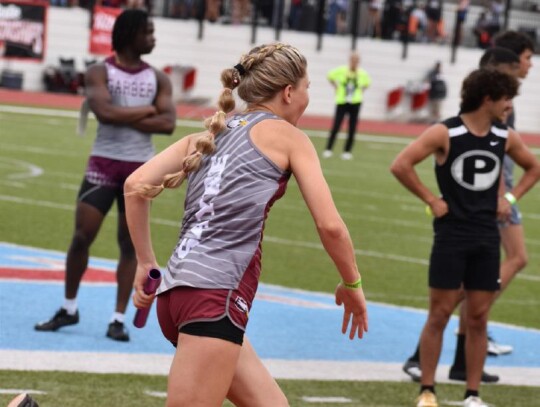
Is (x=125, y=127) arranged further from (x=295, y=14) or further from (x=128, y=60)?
(x=295, y=14)

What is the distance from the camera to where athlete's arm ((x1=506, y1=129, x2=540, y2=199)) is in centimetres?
793

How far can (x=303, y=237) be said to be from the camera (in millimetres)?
14852

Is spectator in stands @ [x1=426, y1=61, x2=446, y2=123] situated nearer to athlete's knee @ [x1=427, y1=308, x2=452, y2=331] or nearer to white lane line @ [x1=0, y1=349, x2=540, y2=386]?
white lane line @ [x1=0, y1=349, x2=540, y2=386]

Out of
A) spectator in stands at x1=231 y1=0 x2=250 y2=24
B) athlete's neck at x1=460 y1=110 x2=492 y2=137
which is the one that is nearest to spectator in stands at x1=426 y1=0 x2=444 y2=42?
spectator in stands at x1=231 y1=0 x2=250 y2=24

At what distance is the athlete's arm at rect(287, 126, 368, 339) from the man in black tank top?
2879 millimetres

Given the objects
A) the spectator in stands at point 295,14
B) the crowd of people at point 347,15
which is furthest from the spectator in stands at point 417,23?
the spectator in stands at point 295,14

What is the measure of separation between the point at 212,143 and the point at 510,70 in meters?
4.31

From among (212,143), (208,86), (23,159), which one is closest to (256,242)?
(212,143)

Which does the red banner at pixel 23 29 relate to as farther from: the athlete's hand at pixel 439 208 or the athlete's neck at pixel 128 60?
the athlete's hand at pixel 439 208

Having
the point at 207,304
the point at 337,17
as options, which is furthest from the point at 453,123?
the point at 337,17

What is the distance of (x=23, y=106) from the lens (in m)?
32.2

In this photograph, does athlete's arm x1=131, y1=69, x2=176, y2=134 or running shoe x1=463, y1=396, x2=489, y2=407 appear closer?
running shoe x1=463, y1=396, x2=489, y2=407

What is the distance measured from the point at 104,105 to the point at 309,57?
31.3 metres

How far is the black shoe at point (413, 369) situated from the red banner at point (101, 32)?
97.4 feet
